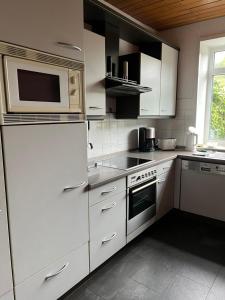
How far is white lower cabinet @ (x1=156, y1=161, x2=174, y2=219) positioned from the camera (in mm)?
2482

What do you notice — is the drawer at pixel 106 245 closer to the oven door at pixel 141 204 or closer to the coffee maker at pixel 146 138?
the oven door at pixel 141 204

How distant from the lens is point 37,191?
4.16 feet

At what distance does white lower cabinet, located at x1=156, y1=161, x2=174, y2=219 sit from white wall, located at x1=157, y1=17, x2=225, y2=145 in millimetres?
730

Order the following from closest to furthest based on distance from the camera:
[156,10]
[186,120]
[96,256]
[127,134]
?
[96,256] → [156,10] → [127,134] → [186,120]

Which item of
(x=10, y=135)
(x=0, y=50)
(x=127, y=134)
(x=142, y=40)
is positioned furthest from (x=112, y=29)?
(x=10, y=135)

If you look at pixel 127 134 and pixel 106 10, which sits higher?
pixel 106 10

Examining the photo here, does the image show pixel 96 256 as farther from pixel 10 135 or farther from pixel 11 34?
pixel 11 34

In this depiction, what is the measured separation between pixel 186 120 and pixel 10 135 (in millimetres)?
2558

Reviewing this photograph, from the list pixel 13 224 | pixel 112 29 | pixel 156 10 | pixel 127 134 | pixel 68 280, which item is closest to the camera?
pixel 13 224

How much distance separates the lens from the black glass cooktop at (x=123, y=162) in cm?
207

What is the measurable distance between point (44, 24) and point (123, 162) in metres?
1.42

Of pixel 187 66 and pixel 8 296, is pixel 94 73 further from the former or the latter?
pixel 187 66

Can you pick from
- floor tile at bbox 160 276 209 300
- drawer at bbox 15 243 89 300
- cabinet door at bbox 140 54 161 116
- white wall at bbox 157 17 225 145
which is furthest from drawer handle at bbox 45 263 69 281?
white wall at bbox 157 17 225 145

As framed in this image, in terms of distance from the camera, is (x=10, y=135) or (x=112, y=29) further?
(x=112, y=29)
